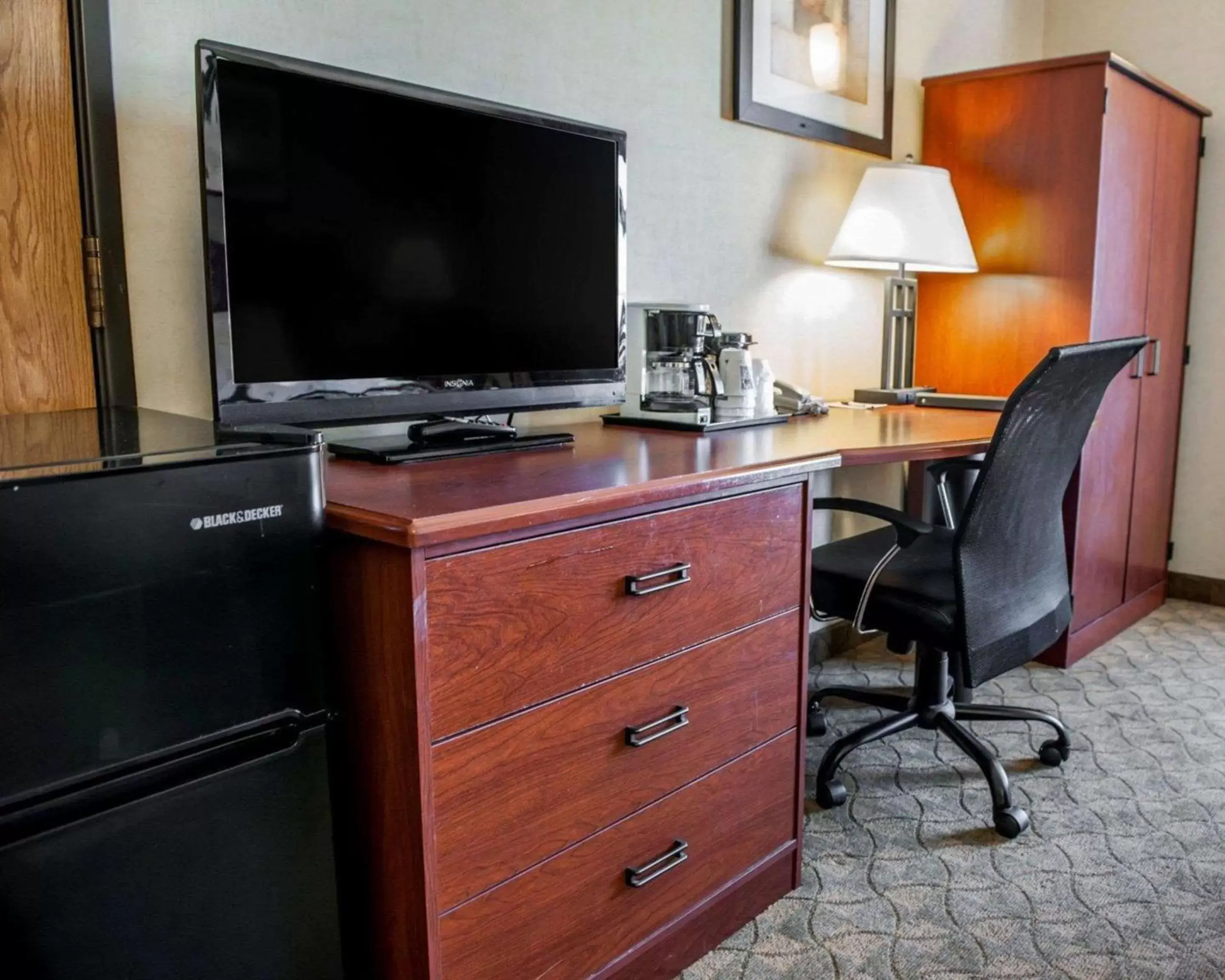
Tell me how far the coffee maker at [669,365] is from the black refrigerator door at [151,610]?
3.30 feet

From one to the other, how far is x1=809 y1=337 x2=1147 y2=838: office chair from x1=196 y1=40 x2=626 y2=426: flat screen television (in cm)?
67

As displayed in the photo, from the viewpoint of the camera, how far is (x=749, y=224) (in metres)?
2.45

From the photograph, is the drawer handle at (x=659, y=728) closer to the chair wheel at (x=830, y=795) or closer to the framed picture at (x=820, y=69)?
→ the chair wheel at (x=830, y=795)

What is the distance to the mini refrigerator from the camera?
2.76 feet

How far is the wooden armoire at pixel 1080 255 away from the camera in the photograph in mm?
2656

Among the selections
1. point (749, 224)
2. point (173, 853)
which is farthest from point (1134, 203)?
point (173, 853)

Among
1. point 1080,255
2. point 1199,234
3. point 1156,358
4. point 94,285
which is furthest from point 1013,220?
point 94,285

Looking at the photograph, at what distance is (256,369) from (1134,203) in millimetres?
2634

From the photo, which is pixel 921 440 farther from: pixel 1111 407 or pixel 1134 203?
pixel 1134 203

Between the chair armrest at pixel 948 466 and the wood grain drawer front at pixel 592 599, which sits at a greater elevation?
the chair armrest at pixel 948 466

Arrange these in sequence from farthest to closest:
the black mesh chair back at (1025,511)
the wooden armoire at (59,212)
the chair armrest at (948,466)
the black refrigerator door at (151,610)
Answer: the chair armrest at (948,466) < the black mesh chair back at (1025,511) < the wooden armoire at (59,212) < the black refrigerator door at (151,610)

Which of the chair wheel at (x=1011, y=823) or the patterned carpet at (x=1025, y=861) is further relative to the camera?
the chair wheel at (x=1011, y=823)

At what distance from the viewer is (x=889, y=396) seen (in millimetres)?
2654

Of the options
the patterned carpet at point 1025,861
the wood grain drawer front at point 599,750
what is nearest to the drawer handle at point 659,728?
the wood grain drawer front at point 599,750
